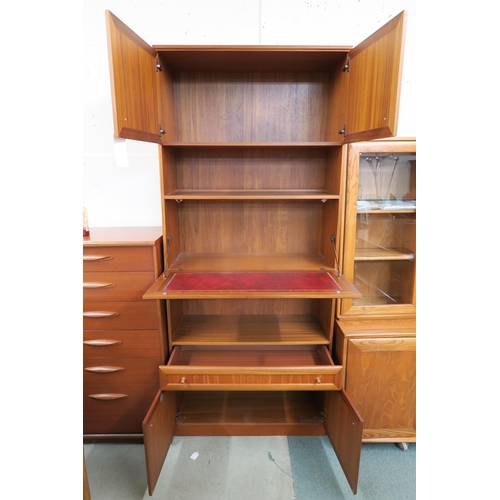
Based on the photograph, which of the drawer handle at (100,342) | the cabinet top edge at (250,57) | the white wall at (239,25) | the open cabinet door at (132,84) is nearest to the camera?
the open cabinet door at (132,84)

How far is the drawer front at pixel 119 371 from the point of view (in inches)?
67.7

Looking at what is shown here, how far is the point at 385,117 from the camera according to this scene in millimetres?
1182

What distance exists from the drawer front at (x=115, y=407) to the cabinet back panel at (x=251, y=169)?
1.18 m

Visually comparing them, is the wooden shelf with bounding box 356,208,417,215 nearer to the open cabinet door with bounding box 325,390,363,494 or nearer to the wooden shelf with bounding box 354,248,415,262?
the wooden shelf with bounding box 354,248,415,262

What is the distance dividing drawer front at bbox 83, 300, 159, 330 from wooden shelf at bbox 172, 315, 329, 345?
19 cm

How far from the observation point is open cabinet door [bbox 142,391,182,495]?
1355 mm

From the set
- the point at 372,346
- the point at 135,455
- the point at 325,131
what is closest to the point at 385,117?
the point at 325,131

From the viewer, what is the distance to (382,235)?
183cm

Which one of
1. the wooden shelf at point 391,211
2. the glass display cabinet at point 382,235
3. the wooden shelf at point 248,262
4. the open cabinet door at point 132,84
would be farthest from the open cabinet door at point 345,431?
the open cabinet door at point 132,84

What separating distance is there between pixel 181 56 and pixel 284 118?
62 cm

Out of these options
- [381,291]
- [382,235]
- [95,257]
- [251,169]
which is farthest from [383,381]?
[95,257]

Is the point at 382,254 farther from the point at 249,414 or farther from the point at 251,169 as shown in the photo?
the point at 249,414

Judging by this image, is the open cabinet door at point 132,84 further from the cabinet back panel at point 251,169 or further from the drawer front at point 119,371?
the drawer front at point 119,371

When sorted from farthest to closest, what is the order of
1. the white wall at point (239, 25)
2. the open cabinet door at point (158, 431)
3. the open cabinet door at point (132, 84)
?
the white wall at point (239, 25)
the open cabinet door at point (158, 431)
the open cabinet door at point (132, 84)
